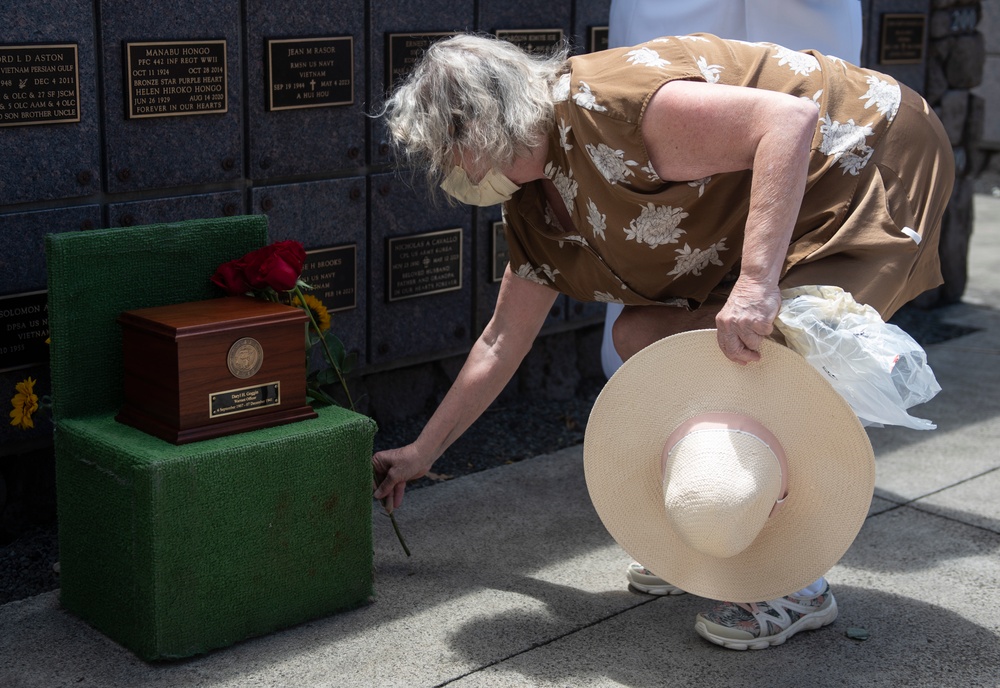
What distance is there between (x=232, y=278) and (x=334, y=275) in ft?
3.31

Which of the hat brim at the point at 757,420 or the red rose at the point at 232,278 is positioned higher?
the red rose at the point at 232,278

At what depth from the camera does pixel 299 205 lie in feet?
12.9

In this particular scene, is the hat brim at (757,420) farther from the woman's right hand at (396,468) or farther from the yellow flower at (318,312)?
the yellow flower at (318,312)

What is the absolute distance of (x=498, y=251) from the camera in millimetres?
4582

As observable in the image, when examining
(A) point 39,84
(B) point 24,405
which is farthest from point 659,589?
(A) point 39,84

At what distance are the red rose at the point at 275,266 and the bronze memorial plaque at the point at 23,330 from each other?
0.63 metres

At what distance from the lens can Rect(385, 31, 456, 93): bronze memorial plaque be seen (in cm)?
406

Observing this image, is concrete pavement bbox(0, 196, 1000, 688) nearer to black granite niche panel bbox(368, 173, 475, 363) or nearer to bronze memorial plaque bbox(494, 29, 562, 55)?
black granite niche panel bbox(368, 173, 475, 363)

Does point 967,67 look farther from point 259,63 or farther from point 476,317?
point 259,63

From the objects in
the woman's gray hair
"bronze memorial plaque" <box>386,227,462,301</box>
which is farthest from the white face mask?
"bronze memorial plaque" <box>386,227,462,301</box>

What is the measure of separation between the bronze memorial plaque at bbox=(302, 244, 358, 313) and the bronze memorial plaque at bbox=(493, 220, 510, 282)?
629 mm

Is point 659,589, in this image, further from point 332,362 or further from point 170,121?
point 170,121

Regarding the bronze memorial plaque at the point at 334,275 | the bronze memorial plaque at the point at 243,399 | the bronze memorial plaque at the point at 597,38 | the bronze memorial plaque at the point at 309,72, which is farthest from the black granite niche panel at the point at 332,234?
the bronze memorial plaque at the point at 597,38

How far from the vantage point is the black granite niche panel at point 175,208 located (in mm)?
3510
